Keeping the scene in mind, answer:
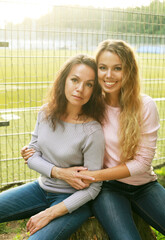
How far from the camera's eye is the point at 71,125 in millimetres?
1766

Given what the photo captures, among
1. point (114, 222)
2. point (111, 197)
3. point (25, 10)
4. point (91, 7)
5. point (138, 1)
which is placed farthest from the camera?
point (138, 1)

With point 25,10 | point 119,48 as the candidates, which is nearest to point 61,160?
point 119,48

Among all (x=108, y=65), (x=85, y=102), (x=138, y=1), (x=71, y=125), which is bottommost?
(x=71, y=125)

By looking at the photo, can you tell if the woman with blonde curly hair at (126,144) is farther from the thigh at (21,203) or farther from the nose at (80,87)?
the thigh at (21,203)

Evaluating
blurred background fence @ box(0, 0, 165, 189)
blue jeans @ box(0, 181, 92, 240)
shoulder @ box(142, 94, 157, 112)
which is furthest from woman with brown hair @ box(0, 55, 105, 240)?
blurred background fence @ box(0, 0, 165, 189)

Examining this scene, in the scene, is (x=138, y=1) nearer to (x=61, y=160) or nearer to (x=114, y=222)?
(x=61, y=160)

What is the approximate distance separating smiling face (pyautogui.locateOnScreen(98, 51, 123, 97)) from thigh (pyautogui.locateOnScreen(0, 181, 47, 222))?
0.76 meters

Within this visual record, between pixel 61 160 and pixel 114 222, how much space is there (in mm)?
453

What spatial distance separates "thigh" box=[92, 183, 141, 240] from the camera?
160 centimetres

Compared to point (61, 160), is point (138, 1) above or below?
above

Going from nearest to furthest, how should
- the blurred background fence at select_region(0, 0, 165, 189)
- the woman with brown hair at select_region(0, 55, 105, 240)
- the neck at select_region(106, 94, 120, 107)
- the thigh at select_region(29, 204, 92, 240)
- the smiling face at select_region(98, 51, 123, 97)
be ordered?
the thigh at select_region(29, 204, 92, 240), the woman with brown hair at select_region(0, 55, 105, 240), the smiling face at select_region(98, 51, 123, 97), the neck at select_region(106, 94, 120, 107), the blurred background fence at select_region(0, 0, 165, 189)

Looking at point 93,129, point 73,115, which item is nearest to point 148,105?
point 93,129

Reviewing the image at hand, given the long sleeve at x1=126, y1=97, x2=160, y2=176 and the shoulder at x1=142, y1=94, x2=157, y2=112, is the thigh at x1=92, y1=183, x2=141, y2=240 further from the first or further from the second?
the shoulder at x1=142, y1=94, x2=157, y2=112

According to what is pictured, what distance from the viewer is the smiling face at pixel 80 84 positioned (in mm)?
1729
